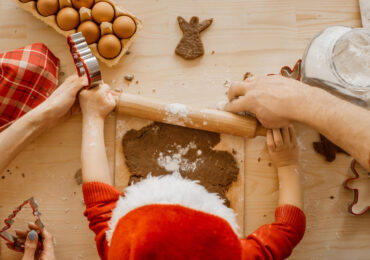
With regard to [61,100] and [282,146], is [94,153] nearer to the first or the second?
[61,100]

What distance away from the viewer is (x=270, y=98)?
0.67 m

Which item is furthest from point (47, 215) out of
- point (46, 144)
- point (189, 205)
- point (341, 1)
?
point (341, 1)

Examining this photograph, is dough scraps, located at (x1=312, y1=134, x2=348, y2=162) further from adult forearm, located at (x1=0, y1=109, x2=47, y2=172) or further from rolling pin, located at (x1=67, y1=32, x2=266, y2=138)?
adult forearm, located at (x1=0, y1=109, x2=47, y2=172)

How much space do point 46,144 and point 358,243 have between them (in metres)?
0.83

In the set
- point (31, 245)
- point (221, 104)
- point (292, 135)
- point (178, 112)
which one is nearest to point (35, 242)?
point (31, 245)

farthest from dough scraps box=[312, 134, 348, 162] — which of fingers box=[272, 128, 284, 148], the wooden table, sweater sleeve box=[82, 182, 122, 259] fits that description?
sweater sleeve box=[82, 182, 122, 259]

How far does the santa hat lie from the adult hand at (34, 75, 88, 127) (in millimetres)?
369

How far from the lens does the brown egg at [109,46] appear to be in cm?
72

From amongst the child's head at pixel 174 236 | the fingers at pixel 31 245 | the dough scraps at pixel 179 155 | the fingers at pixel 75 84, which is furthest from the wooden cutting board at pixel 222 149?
the child's head at pixel 174 236

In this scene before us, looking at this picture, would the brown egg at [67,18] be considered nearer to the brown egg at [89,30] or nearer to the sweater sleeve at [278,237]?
the brown egg at [89,30]

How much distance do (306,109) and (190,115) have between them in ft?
0.84

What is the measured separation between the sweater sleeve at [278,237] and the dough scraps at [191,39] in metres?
0.43

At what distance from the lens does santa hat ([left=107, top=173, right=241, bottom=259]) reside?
402 mm

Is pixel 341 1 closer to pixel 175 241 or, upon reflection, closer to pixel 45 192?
pixel 175 241
